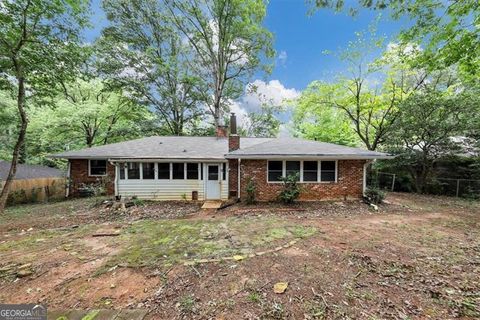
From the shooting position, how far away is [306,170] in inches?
426

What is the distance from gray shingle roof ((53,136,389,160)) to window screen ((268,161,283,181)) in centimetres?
A: 63

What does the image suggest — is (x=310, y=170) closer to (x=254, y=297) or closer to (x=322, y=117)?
(x=254, y=297)

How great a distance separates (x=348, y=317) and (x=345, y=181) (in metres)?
8.71

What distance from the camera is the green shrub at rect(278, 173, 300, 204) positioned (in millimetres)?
10072

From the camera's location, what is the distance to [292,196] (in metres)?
10.0

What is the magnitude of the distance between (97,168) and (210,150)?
23.4ft

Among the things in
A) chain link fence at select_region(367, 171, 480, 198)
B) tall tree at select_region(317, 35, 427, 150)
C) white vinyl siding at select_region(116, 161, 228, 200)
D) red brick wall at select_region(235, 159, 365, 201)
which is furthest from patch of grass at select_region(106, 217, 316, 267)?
tall tree at select_region(317, 35, 427, 150)

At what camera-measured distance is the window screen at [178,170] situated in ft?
39.2

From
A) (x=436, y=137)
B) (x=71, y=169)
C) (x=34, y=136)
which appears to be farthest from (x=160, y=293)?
(x=34, y=136)

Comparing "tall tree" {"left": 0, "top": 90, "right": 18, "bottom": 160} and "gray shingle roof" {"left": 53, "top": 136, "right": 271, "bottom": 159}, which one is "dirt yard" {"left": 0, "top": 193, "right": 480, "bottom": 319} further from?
"tall tree" {"left": 0, "top": 90, "right": 18, "bottom": 160}

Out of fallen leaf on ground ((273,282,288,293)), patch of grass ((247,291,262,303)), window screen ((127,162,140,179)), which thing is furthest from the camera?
window screen ((127,162,140,179))

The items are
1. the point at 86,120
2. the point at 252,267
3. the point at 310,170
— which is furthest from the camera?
the point at 86,120

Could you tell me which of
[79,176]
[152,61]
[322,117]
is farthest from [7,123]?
[322,117]

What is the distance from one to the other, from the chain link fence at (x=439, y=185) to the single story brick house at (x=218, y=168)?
5.21 meters
